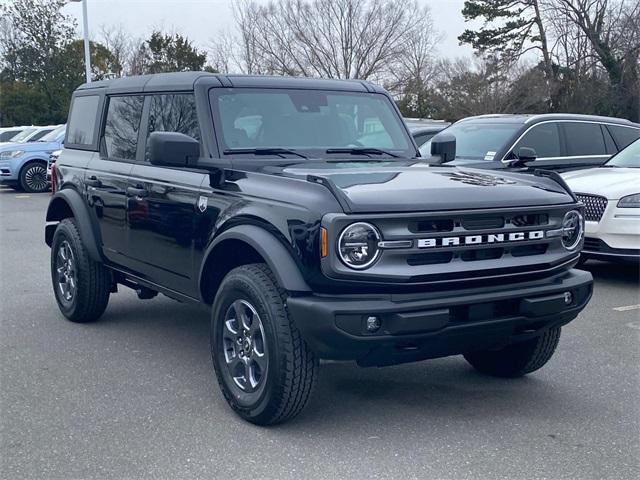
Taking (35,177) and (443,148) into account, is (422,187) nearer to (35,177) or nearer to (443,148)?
(443,148)

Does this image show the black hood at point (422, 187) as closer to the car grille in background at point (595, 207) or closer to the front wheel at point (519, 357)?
the front wheel at point (519, 357)

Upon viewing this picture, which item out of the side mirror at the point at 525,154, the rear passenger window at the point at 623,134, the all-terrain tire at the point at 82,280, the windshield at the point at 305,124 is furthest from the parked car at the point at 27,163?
the windshield at the point at 305,124

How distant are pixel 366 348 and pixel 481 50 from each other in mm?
36995

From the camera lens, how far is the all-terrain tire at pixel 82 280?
646 centimetres

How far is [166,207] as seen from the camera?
535cm

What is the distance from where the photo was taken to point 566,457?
4.04 metres

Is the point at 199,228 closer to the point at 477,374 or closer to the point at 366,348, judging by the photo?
the point at 366,348

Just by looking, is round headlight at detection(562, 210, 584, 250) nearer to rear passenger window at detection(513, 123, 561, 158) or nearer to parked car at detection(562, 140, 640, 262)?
parked car at detection(562, 140, 640, 262)

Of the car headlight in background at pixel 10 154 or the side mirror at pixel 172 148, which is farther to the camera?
the car headlight in background at pixel 10 154

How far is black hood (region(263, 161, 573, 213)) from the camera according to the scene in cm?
408

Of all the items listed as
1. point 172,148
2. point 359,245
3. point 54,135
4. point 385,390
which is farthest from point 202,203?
point 54,135

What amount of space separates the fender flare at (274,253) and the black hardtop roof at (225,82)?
1.35 meters

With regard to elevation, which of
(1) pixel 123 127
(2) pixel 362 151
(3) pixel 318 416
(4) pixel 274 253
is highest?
(1) pixel 123 127

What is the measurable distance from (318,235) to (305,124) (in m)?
1.74
